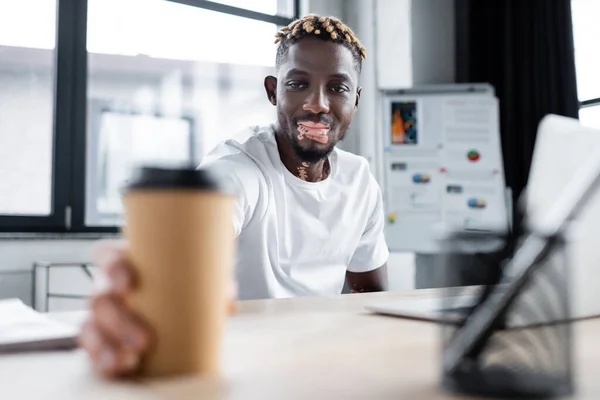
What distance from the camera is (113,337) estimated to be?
390mm

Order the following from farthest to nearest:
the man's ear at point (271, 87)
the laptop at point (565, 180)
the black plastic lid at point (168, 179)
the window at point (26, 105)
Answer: the window at point (26, 105) → the man's ear at point (271, 87) → the laptop at point (565, 180) → the black plastic lid at point (168, 179)

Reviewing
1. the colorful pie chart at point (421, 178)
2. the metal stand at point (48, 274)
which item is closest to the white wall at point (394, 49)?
the colorful pie chart at point (421, 178)

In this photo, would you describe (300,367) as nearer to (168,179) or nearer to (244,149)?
(168,179)

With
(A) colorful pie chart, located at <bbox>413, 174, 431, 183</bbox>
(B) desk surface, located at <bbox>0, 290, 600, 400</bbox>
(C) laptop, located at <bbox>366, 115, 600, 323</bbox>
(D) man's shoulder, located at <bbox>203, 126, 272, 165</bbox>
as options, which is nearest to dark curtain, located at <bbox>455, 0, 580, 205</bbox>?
(A) colorful pie chart, located at <bbox>413, 174, 431, 183</bbox>

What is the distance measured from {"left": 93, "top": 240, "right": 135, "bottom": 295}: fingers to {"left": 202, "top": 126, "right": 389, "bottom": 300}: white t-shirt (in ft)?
3.19

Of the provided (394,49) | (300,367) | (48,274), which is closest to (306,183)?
(300,367)

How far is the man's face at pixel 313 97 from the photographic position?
5.21 ft

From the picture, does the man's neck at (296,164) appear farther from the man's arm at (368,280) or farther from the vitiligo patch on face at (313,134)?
the man's arm at (368,280)

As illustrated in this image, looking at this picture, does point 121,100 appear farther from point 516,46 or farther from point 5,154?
point 516,46

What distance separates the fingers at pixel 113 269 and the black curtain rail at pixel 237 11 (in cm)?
361

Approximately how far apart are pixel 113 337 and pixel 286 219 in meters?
1.16

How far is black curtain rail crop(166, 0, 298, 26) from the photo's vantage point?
379 cm

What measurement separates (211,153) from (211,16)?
2.55 metres

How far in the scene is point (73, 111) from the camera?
10.9 feet
